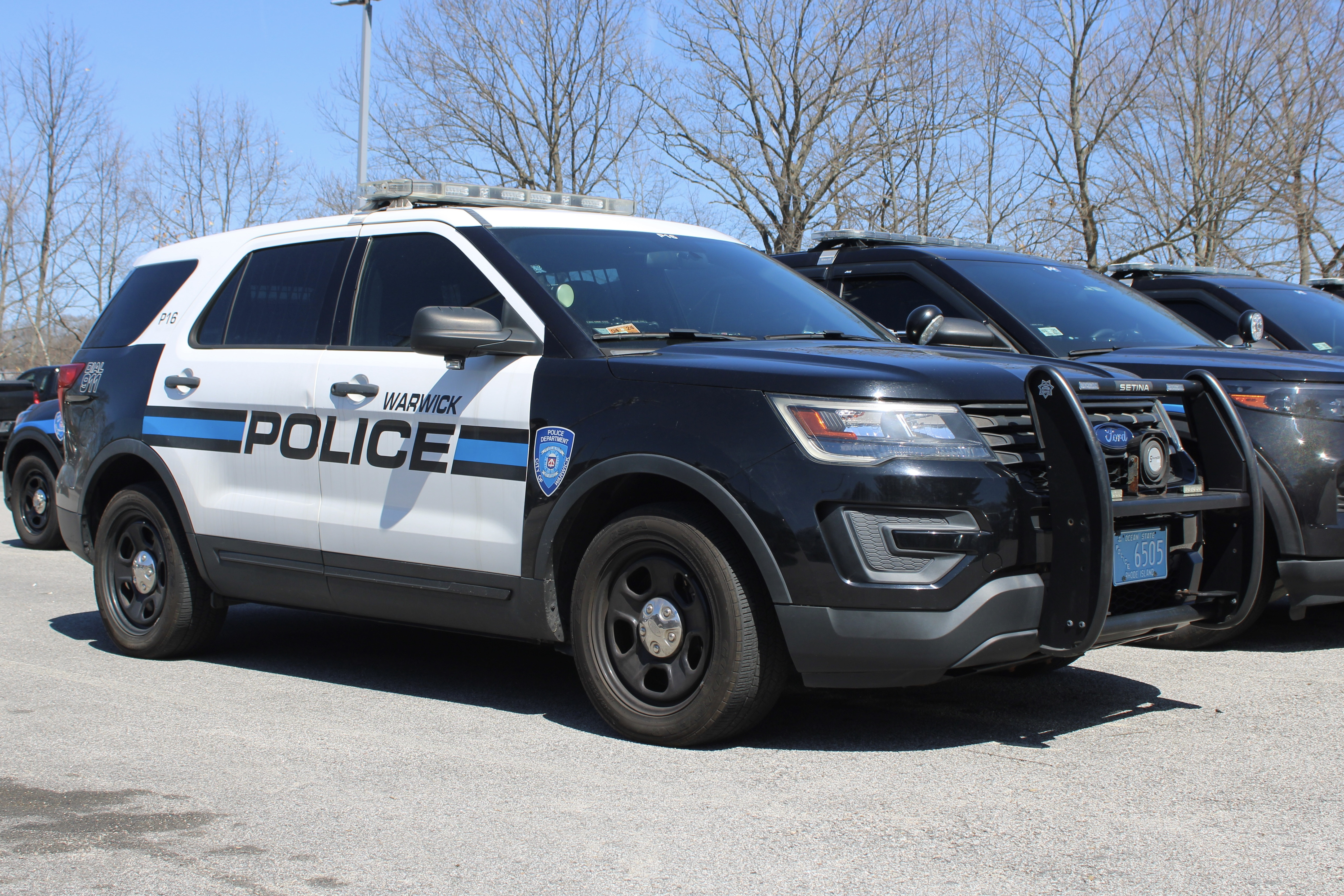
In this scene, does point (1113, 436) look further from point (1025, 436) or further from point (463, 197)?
point (463, 197)

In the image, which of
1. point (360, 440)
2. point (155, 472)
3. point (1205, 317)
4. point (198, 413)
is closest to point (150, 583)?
point (155, 472)

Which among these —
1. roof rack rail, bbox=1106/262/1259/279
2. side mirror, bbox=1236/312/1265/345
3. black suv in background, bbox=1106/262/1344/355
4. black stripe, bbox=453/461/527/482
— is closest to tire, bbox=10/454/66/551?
black stripe, bbox=453/461/527/482

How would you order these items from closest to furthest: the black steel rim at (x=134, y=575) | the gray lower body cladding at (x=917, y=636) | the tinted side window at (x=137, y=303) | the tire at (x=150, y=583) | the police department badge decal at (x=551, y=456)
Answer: the gray lower body cladding at (x=917, y=636), the police department badge decal at (x=551, y=456), the tire at (x=150, y=583), the black steel rim at (x=134, y=575), the tinted side window at (x=137, y=303)

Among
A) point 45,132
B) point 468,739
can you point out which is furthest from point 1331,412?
point 45,132

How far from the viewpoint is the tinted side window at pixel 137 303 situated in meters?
6.51

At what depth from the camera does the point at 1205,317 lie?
9.23 metres

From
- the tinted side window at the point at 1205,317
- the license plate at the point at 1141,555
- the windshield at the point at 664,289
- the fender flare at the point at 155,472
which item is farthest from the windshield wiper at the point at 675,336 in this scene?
the tinted side window at the point at 1205,317

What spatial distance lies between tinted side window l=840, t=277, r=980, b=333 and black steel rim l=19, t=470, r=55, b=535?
22.9ft

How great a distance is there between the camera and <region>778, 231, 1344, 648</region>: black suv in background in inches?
226

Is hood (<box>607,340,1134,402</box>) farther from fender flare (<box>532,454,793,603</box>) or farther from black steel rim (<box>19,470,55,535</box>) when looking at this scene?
black steel rim (<box>19,470,55,535</box>)

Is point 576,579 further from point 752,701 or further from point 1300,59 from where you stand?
point 1300,59

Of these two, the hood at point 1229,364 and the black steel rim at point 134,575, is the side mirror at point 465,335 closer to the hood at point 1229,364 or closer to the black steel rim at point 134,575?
the black steel rim at point 134,575

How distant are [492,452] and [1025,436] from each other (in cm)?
188

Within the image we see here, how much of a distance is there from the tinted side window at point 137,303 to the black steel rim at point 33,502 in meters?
4.95
